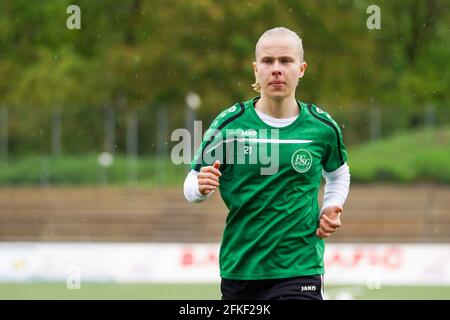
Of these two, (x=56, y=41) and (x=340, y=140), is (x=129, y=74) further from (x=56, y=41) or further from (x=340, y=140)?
(x=340, y=140)

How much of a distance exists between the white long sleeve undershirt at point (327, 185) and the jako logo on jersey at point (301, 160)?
179mm

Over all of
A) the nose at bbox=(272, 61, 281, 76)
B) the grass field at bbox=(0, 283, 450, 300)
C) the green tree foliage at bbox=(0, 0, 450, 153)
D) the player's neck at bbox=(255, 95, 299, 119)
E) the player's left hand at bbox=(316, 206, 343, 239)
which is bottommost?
the grass field at bbox=(0, 283, 450, 300)

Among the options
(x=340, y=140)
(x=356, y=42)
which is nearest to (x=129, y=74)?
(x=356, y=42)

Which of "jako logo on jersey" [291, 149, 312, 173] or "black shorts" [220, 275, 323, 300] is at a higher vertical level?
"jako logo on jersey" [291, 149, 312, 173]

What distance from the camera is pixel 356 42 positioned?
1369 inches

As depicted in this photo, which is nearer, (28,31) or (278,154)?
(278,154)

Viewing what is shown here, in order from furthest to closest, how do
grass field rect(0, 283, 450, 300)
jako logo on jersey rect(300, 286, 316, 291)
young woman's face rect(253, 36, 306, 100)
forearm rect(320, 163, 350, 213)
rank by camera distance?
grass field rect(0, 283, 450, 300) < forearm rect(320, 163, 350, 213) < jako logo on jersey rect(300, 286, 316, 291) < young woman's face rect(253, 36, 306, 100)

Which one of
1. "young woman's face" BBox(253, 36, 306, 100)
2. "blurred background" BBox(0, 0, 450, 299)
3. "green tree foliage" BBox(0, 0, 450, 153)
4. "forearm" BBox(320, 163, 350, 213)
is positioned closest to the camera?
"young woman's face" BBox(253, 36, 306, 100)

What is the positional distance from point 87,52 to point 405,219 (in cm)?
1568

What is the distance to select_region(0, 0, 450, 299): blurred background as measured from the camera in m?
17.8

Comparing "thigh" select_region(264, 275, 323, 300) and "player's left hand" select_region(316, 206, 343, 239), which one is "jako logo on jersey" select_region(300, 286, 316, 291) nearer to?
"thigh" select_region(264, 275, 323, 300)

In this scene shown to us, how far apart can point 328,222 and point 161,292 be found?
9.99 m

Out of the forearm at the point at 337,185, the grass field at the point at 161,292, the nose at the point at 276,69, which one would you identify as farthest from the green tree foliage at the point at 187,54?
the nose at the point at 276,69

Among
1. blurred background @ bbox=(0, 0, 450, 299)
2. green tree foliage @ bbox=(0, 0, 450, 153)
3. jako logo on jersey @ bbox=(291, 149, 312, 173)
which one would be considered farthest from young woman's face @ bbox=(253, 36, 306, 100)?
green tree foliage @ bbox=(0, 0, 450, 153)
